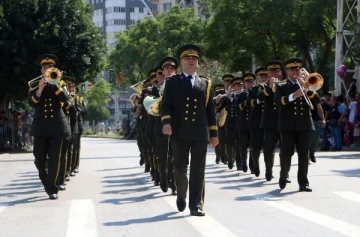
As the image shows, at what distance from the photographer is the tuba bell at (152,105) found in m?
11.8

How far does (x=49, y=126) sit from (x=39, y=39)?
18.0m

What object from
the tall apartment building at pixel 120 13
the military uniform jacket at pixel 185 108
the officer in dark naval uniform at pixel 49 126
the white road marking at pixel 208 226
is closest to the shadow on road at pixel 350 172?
the white road marking at pixel 208 226

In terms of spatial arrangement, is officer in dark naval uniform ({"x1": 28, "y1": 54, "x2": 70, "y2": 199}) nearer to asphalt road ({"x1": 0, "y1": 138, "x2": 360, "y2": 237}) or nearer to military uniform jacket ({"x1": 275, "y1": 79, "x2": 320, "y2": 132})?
asphalt road ({"x1": 0, "y1": 138, "x2": 360, "y2": 237})

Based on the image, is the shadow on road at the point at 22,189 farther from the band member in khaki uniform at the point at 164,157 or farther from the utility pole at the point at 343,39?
the utility pole at the point at 343,39

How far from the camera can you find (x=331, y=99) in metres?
27.7

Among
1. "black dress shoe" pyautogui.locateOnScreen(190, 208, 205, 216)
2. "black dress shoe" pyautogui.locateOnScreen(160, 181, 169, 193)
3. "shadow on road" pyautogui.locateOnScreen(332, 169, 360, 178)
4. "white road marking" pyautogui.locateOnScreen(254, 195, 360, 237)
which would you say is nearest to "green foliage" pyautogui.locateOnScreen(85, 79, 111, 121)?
"shadow on road" pyautogui.locateOnScreen(332, 169, 360, 178)

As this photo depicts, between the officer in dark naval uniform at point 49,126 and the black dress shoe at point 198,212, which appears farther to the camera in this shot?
the officer in dark naval uniform at point 49,126

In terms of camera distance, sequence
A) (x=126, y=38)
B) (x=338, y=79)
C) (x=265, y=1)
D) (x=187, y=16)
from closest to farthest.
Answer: (x=338, y=79) → (x=265, y=1) → (x=187, y=16) → (x=126, y=38)

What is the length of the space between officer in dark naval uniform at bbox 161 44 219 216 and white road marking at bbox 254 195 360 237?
1317 millimetres

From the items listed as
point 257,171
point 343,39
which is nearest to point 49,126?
point 257,171

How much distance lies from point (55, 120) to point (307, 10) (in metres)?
21.3

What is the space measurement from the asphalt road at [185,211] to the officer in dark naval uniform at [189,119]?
39 centimetres

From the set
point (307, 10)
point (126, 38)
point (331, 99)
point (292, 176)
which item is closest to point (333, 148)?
point (331, 99)

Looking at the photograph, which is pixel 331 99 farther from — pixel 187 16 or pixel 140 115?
pixel 187 16
